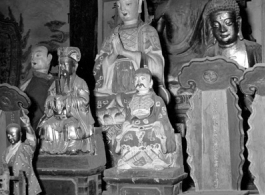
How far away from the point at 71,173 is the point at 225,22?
9.24 ft

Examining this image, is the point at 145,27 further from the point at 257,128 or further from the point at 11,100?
the point at 257,128

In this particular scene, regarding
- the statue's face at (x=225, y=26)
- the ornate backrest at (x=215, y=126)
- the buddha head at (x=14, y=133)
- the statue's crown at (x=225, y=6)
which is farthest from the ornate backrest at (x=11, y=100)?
the statue's crown at (x=225, y=6)

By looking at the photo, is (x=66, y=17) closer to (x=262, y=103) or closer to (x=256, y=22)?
(x=256, y=22)

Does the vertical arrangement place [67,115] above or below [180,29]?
below

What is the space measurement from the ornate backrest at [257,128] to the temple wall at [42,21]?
583 cm

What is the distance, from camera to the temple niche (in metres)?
5.32

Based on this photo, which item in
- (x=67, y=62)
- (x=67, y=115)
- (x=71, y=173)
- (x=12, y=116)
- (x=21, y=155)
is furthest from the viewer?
(x=12, y=116)

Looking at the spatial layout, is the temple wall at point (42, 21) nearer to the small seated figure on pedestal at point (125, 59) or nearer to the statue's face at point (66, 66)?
the small seated figure on pedestal at point (125, 59)

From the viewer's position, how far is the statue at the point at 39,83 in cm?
723

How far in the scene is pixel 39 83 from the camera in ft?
24.2

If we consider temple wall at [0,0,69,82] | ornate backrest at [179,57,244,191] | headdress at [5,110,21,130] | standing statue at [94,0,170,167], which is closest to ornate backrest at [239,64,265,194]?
ornate backrest at [179,57,244,191]

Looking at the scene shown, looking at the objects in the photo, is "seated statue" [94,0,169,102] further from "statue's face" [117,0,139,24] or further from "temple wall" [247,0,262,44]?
"temple wall" [247,0,262,44]

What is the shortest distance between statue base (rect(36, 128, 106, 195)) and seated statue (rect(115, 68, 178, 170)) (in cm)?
44

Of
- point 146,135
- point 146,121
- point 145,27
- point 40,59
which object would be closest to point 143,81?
Result: point 146,121
